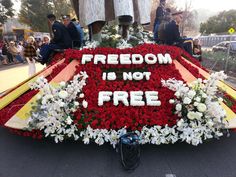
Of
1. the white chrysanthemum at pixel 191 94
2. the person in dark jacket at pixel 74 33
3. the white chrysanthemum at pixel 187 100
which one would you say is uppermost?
the person in dark jacket at pixel 74 33

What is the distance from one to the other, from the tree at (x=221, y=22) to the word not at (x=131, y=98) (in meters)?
36.9

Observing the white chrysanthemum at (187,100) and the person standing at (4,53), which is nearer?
the white chrysanthemum at (187,100)

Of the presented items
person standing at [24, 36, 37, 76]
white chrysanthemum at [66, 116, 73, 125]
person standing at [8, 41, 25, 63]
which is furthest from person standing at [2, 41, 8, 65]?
white chrysanthemum at [66, 116, 73, 125]

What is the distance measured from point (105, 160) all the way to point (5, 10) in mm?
34435

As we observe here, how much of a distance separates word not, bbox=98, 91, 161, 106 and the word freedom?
0.65m

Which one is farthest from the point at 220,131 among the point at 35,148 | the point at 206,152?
the point at 35,148

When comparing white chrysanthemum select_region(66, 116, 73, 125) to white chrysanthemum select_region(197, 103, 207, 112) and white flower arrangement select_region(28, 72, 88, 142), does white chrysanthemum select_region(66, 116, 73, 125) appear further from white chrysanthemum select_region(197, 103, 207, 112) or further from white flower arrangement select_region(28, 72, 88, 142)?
white chrysanthemum select_region(197, 103, 207, 112)

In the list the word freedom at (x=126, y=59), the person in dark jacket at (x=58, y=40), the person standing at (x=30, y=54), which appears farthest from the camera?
the person standing at (x=30, y=54)

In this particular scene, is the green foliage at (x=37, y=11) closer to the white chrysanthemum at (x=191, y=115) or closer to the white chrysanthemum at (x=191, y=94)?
the white chrysanthemum at (x=191, y=94)

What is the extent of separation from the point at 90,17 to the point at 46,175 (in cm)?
278

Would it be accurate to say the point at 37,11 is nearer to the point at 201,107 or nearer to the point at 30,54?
the point at 30,54

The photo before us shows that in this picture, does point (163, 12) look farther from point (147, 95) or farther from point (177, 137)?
point (177, 137)

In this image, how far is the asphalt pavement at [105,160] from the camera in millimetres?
3008

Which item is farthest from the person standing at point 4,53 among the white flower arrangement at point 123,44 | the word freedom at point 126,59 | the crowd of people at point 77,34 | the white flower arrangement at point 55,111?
the white flower arrangement at point 55,111
